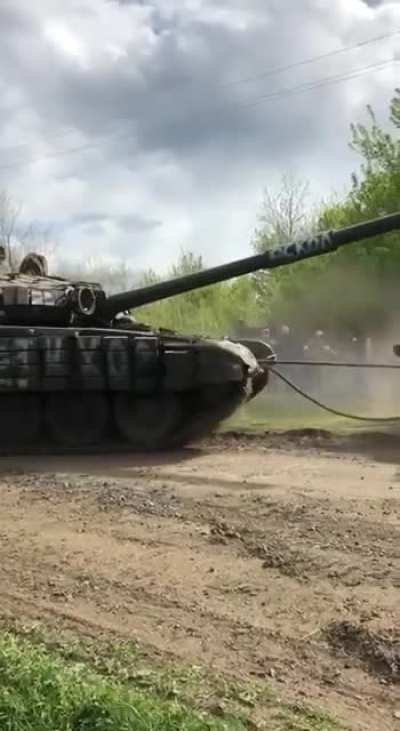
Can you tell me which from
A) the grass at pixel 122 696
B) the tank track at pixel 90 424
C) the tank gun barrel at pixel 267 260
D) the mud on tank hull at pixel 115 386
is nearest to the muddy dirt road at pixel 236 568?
the grass at pixel 122 696

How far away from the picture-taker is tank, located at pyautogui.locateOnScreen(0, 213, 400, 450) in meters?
11.9

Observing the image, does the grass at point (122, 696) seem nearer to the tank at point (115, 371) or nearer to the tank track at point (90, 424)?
the tank at point (115, 371)

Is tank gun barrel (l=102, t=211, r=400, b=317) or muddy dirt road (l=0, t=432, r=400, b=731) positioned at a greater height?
tank gun barrel (l=102, t=211, r=400, b=317)

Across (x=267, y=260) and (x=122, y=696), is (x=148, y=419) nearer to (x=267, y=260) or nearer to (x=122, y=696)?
(x=267, y=260)

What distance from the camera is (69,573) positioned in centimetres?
576

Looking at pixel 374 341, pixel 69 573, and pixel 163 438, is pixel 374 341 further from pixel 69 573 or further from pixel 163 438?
pixel 69 573

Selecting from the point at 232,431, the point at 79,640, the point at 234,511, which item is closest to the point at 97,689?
the point at 79,640

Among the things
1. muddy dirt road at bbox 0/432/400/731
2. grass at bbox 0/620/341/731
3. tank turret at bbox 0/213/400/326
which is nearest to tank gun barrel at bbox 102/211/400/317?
tank turret at bbox 0/213/400/326

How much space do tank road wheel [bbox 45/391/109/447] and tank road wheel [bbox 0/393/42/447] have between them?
0.16m

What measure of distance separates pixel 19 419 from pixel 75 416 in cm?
64

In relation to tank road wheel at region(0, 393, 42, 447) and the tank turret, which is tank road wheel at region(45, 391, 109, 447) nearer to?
tank road wheel at region(0, 393, 42, 447)

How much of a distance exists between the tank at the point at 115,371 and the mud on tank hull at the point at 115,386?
0.01 meters

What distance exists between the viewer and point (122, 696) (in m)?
3.62

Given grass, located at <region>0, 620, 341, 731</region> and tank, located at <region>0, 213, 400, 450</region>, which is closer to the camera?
grass, located at <region>0, 620, 341, 731</region>
